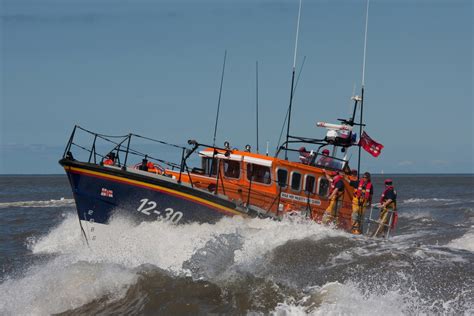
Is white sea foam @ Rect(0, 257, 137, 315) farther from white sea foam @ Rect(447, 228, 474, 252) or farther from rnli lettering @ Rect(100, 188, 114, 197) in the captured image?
white sea foam @ Rect(447, 228, 474, 252)

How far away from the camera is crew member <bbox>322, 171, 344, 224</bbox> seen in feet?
52.3

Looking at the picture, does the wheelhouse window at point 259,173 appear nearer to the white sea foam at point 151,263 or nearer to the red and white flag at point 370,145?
the white sea foam at point 151,263

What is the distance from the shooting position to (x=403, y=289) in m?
9.91

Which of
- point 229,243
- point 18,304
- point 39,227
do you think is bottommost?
point 39,227

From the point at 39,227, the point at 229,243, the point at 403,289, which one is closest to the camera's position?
the point at 403,289

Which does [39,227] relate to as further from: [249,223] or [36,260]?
[249,223]

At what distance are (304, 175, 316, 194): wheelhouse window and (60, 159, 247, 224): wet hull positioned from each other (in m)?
2.97

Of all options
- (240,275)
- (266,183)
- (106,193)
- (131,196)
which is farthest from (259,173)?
(240,275)

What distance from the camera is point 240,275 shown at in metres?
11.0

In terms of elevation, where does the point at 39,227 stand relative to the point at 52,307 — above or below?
below

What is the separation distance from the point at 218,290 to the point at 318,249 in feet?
11.1

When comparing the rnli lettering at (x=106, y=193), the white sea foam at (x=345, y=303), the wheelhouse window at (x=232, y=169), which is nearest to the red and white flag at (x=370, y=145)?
the wheelhouse window at (x=232, y=169)

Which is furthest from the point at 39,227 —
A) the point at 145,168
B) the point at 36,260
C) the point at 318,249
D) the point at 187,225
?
the point at 318,249

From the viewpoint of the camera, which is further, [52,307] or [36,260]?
[36,260]
